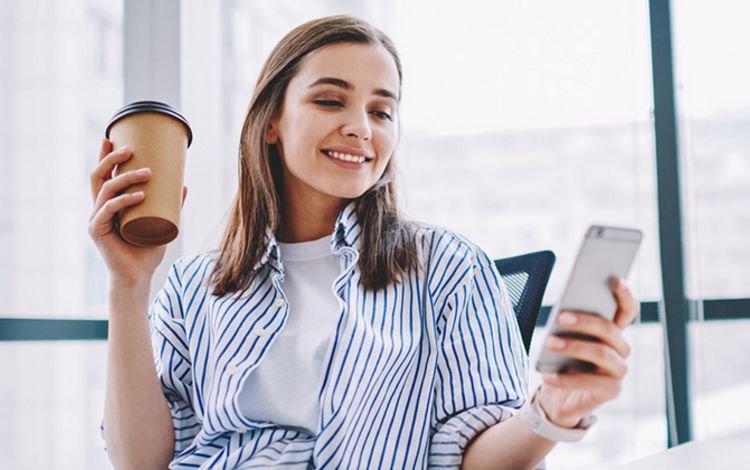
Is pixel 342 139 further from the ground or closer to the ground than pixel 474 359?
further from the ground

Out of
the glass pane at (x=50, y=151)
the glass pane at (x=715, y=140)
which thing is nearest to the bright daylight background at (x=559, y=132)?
the glass pane at (x=715, y=140)

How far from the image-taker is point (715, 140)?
2.88 meters

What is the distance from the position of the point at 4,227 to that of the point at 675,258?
226cm

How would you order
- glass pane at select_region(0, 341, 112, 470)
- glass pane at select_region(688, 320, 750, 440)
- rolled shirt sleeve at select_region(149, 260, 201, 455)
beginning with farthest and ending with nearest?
glass pane at select_region(688, 320, 750, 440) → glass pane at select_region(0, 341, 112, 470) → rolled shirt sleeve at select_region(149, 260, 201, 455)

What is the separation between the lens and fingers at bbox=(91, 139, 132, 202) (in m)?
1.11

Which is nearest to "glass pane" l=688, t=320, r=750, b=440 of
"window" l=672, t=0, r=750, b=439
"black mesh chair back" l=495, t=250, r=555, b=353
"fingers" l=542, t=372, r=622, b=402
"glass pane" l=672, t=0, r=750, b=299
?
"window" l=672, t=0, r=750, b=439

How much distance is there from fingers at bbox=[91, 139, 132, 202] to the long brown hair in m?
0.30

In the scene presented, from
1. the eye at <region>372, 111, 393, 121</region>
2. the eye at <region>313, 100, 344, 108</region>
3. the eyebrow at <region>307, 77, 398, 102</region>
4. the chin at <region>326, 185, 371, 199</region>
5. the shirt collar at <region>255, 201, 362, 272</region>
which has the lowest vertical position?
the shirt collar at <region>255, 201, 362, 272</region>

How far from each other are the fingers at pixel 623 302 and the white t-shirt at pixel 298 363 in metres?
0.54

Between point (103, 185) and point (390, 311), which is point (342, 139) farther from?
point (103, 185)

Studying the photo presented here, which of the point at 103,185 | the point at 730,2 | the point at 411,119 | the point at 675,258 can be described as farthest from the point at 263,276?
the point at 730,2

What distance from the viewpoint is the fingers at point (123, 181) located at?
1.08 metres

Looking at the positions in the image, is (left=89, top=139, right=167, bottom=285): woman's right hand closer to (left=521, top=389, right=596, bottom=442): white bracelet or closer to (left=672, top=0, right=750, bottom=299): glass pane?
(left=521, top=389, right=596, bottom=442): white bracelet

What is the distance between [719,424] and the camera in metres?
2.83
